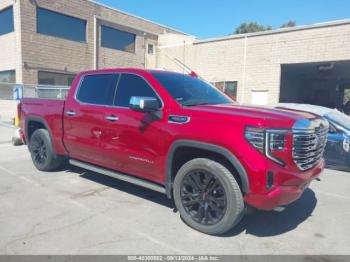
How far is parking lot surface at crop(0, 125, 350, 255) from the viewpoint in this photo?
3.43 metres

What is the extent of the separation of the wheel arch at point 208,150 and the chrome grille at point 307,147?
0.60 meters

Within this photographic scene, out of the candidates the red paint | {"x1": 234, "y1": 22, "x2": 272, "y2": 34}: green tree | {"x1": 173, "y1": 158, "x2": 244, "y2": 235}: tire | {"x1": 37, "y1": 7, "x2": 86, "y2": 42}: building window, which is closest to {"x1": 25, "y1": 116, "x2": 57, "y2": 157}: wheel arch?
the red paint

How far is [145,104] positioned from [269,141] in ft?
5.10

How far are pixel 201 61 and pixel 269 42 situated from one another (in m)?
4.46

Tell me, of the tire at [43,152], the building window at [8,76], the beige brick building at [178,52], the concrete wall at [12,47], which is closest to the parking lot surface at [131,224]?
the tire at [43,152]

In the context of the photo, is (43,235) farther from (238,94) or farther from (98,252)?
(238,94)

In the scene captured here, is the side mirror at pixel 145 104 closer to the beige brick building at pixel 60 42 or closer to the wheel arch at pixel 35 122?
A: the wheel arch at pixel 35 122

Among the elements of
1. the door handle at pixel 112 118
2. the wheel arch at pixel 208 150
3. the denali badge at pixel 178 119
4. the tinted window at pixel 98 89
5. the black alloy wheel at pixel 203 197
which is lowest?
the black alloy wheel at pixel 203 197

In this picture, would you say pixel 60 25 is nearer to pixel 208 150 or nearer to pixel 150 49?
pixel 150 49

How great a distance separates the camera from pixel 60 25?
19.5 m

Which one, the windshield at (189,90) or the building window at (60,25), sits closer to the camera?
the windshield at (189,90)

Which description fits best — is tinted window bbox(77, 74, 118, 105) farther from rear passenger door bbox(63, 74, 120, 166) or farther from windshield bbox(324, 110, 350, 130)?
windshield bbox(324, 110, 350, 130)

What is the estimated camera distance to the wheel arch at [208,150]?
339cm

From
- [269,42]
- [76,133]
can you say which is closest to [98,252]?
[76,133]
